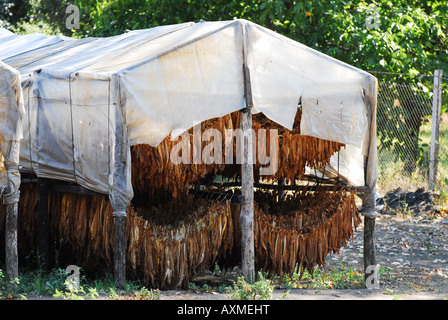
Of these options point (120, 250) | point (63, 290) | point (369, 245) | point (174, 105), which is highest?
point (174, 105)

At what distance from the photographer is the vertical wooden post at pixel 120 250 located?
629 cm

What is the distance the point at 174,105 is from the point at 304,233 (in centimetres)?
247

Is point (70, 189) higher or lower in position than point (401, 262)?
higher

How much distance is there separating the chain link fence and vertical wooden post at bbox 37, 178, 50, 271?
7.77m

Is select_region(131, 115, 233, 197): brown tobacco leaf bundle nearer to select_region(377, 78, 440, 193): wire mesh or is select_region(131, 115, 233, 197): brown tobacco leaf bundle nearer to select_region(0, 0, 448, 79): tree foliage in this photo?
select_region(0, 0, 448, 79): tree foliage

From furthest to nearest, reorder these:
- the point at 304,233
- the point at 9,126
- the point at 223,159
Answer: the point at 304,233, the point at 223,159, the point at 9,126

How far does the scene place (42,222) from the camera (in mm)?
7555

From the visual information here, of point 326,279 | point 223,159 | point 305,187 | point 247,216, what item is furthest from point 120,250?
point 305,187

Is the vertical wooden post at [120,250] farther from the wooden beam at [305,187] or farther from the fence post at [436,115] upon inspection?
the fence post at [436,115]

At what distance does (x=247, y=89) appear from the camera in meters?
6.91

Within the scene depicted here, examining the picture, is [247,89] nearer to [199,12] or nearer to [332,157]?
[332,157]

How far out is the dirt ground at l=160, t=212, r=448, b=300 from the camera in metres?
6.85

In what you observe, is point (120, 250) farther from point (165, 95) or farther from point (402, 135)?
point (402, 135)

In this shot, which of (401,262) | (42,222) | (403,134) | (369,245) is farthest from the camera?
(403,134)
